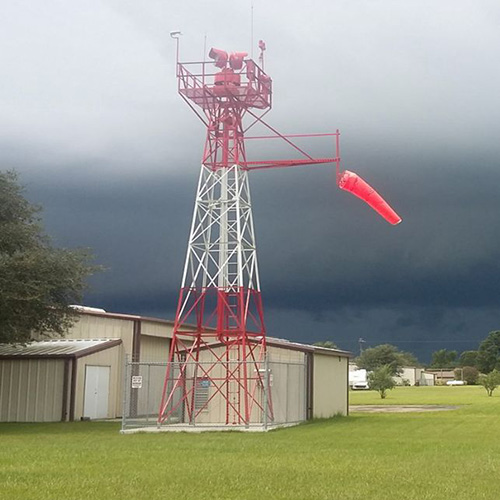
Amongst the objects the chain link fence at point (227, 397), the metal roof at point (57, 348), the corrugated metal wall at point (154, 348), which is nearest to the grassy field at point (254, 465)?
the chain link fence at point (227, 397)

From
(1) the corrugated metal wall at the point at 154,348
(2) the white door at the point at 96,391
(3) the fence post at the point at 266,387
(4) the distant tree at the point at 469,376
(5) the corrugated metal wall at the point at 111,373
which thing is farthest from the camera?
(4) the distant tree at the point at 469,376

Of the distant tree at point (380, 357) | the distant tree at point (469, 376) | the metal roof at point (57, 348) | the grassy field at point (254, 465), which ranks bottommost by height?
the grassy field at point (254, 465)

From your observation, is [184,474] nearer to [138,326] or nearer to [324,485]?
[324,485]

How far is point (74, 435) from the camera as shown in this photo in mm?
26562

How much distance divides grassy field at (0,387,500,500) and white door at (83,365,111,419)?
7134 mm

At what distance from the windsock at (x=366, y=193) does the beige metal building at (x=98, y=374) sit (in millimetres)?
6791

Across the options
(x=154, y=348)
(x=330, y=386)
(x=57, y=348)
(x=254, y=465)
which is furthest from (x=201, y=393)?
(x=254, y=465)

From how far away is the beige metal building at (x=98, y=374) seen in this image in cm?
3466

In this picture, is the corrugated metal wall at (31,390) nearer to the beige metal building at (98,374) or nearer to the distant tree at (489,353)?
the beige metal building at (98,374)

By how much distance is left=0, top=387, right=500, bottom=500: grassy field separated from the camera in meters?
13.9

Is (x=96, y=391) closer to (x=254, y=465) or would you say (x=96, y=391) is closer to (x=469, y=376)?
(x=254, y=465)

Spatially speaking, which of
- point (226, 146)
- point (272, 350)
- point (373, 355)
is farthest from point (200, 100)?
point (373, 355)

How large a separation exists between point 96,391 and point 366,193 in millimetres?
14657

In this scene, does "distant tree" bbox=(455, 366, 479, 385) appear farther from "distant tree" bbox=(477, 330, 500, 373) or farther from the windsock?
the windsock
